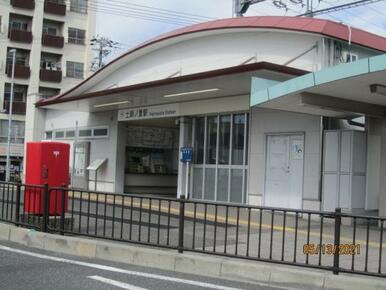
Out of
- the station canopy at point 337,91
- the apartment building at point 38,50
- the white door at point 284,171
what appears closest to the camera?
the station canopy at point 337,91

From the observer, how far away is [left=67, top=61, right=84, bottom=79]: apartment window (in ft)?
186

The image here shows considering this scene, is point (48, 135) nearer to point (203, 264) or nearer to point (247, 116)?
point (247, 116)

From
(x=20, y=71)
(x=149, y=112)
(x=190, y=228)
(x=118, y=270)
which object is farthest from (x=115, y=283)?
(x=20, y=71)

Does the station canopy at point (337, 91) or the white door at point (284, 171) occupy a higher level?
the station canopy at point (337, 91)

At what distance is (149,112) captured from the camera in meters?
21.8

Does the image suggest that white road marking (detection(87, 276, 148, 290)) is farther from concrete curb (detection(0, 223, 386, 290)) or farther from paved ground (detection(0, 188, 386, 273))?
paved ground (detection(0, 188, 386, 273))

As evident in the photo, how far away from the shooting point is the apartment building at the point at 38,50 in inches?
2079

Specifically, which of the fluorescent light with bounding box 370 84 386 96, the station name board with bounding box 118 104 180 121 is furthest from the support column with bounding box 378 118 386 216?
the station name board with bounding box 118 104 180 121

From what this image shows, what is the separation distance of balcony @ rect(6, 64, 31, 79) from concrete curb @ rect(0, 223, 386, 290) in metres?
45.9

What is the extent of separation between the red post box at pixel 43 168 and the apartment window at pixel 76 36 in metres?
47.2

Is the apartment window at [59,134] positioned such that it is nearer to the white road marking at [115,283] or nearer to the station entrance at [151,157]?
the station entrance at [151,157]

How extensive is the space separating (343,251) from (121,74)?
17.3m

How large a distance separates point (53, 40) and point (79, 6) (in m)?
5.31

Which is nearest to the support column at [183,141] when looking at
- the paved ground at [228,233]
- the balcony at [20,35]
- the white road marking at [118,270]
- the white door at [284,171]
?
the white door at [284,171]
